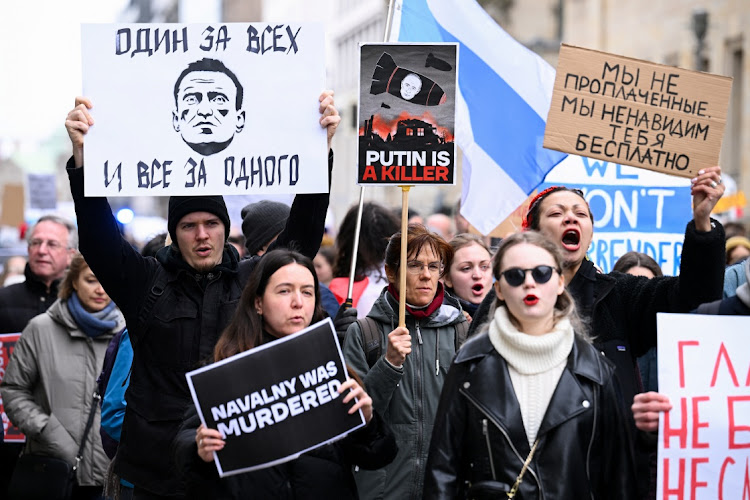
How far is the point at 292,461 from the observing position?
4.20 meters

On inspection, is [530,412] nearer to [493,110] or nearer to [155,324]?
[155,324]

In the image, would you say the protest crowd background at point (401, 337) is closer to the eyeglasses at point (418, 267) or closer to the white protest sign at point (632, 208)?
the eyeglasses at point (418, 267)

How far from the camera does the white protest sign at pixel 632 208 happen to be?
8008 mm

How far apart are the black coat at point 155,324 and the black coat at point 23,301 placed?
3.19 m

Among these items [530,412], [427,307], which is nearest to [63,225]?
[427,307]

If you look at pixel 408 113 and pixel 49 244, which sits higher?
pixel 408 113

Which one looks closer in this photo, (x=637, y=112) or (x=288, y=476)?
(x=288, y=476)

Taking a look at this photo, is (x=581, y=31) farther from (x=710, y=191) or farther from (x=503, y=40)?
(x=710, y=191)

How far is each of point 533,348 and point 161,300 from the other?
1652 millimetres

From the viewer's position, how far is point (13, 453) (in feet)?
24.3

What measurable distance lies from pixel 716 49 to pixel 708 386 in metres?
20.2

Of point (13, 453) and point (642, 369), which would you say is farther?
point (13, 453)

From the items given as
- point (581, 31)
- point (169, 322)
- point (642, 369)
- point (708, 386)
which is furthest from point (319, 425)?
point (581, 31)

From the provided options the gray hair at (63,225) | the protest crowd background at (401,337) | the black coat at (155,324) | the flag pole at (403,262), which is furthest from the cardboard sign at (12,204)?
the flag pole at (403,262)
